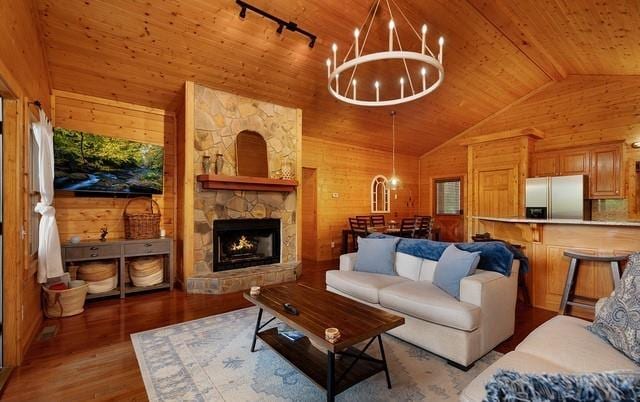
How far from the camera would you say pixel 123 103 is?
4402mm

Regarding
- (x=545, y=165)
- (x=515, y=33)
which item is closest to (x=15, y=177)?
(x=515, y=33)

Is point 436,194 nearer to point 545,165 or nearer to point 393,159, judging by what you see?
point 393,159

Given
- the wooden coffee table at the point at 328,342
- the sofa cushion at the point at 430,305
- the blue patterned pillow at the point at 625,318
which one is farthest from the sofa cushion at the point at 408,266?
the blue patterned pillow at the point at 625,318

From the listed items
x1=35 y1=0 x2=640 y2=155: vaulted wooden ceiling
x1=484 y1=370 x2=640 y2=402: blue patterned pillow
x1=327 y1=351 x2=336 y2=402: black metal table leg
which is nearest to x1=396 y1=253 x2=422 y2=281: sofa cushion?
x1=327 y1=351 x2=336 y2=402: black metal table leg

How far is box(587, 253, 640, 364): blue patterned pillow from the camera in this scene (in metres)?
1.48

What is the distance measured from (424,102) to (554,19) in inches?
95.7

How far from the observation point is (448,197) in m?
8.41

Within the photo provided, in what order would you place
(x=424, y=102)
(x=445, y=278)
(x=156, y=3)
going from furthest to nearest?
1. (x=424, y=102)
2. (x=156, y=3)
3. (x=445, y=278)

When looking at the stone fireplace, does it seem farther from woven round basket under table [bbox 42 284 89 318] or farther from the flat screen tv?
woven round basket under table [bbox 42 284 89 318]

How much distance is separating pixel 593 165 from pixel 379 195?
4.24m

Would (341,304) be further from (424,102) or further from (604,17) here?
(424,102)

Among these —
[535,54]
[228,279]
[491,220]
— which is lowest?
[228,279]

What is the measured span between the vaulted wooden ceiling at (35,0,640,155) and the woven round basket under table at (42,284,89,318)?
2.61 m

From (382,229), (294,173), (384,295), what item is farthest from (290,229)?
(384,295)
